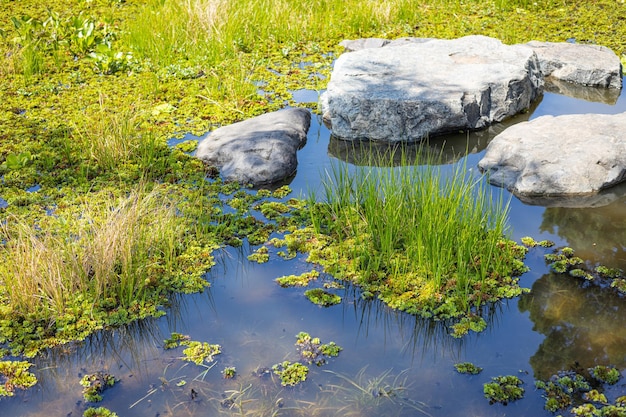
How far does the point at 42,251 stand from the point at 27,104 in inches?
154

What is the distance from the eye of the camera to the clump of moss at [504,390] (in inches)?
140

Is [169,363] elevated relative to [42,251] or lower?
lower

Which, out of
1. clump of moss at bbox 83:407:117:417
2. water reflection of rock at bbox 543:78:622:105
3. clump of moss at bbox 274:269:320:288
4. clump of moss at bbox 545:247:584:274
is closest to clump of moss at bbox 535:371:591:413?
clump of moss at bbox 545:247:584:274

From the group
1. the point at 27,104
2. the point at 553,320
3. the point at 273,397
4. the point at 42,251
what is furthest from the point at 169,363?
the point at 27,104

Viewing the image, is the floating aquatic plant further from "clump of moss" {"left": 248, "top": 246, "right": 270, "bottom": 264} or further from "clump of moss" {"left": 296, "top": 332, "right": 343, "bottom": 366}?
"clump of moss" {"left": 248, "top": 246, "right": 270, "bottom": 264}

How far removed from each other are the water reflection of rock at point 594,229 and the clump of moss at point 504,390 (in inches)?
57.2

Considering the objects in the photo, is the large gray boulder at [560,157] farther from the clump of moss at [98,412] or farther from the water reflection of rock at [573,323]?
the clump of moss at [98,412]

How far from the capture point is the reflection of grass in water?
3.51 metres

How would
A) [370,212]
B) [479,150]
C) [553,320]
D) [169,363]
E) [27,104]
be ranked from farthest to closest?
1. [27,104]
2. [479,150]
3. [370,212]
4. [553,320]
5. [169,363]

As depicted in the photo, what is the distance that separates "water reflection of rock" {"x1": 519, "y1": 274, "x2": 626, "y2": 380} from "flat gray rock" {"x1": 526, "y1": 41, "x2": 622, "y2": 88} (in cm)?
407

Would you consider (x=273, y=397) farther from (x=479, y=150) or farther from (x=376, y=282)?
(x=479, y=150)

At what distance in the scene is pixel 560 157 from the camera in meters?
5.63

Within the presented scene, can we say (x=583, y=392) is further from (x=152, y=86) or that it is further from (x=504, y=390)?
(x=152, y=86)

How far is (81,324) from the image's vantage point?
165 inches
